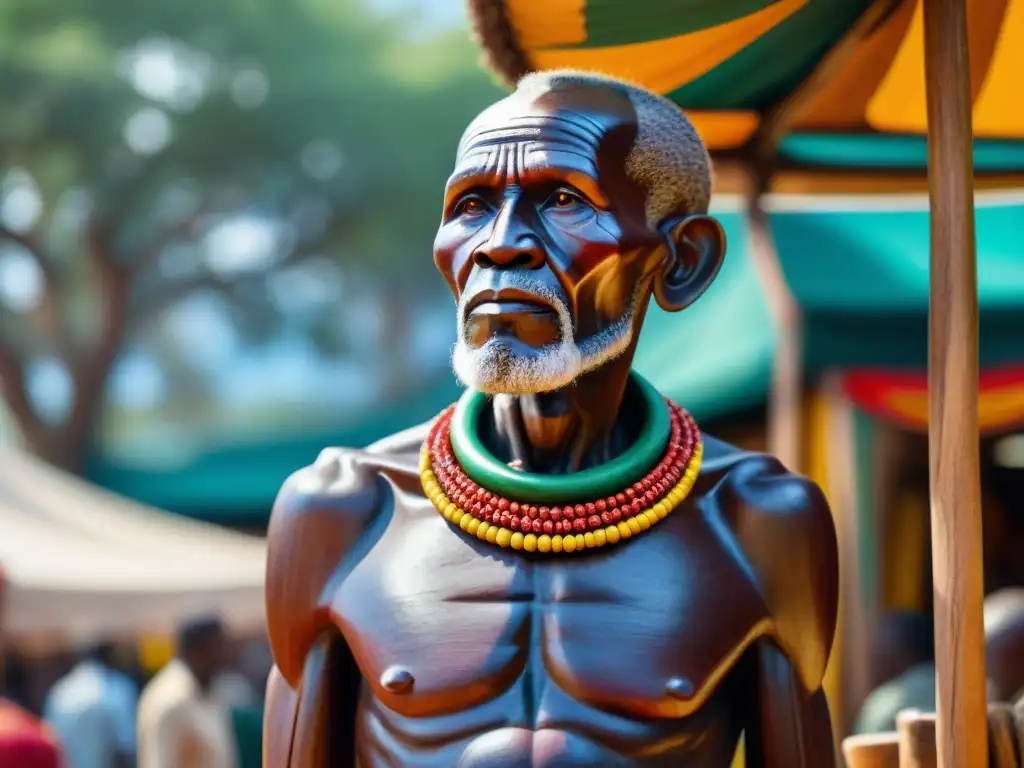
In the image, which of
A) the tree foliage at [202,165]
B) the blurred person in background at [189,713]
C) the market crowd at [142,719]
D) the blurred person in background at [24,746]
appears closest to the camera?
the blurred person in background at [24,746]

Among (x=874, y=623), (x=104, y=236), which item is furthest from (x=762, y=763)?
(x=104, y=236)

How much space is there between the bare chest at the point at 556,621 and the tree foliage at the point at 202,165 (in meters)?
14.1

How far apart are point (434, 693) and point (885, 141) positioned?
6.71 ft

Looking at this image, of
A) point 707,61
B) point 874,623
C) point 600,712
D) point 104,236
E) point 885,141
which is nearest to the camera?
point 600,712

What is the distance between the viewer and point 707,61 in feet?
9.29

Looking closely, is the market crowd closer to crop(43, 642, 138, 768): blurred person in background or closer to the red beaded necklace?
crop(43, 642, 138, 768): blurred person in background

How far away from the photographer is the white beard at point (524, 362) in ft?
7.27

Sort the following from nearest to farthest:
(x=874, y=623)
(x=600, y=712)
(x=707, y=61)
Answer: (x=600, y=712) < (x=707, y=61) < (x=874, y=623)

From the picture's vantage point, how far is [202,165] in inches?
685

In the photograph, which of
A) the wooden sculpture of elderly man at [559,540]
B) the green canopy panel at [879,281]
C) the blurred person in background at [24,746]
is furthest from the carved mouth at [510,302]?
the green canopy panel at [879,281]

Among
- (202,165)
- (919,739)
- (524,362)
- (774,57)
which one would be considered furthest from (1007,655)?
(202,165)

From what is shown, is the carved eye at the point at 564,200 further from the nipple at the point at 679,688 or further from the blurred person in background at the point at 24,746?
the blurred person in background at the point at 24,746

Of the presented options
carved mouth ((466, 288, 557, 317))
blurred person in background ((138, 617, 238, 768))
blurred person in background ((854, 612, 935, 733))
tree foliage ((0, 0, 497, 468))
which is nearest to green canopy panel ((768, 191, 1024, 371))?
blurred person in background ((854, 612, 935, 733))

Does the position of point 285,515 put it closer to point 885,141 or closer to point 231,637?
point 885,141
